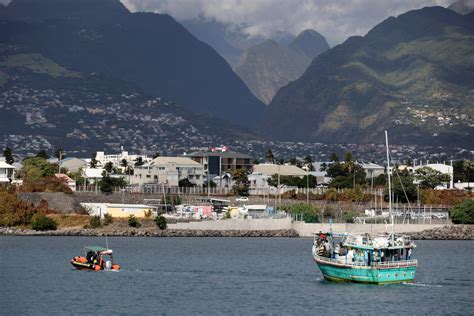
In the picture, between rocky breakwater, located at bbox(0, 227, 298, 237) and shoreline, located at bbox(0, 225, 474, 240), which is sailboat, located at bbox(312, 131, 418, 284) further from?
rocky breakwater, located at bbox(0, 227, 298, 237)

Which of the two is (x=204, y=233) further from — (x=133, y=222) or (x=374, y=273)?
(x=374, y=273)

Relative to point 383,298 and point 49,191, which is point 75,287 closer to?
point 383,298

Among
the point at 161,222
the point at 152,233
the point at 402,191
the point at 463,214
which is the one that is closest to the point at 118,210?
the point at 161,222

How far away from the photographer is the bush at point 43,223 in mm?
150750

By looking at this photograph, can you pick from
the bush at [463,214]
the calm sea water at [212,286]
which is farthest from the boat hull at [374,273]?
the bush at [463,214]

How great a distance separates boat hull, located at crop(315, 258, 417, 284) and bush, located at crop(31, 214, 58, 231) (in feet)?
249

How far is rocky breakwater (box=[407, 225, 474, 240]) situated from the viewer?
151m

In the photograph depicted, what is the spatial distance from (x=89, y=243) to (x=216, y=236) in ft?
91.7

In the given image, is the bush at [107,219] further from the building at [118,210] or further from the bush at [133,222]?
the building at [118,210]

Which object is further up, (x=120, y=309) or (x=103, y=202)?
(x=103, y=202)

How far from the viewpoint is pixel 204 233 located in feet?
509

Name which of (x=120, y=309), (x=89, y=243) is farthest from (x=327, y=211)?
(x=120, y=309)

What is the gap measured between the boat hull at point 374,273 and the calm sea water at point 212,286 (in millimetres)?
594

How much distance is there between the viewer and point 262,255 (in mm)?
117125
